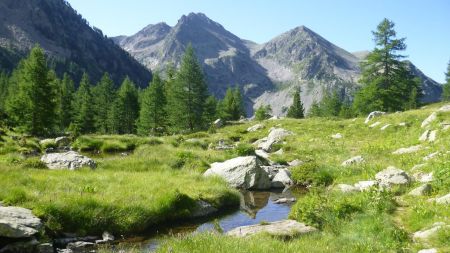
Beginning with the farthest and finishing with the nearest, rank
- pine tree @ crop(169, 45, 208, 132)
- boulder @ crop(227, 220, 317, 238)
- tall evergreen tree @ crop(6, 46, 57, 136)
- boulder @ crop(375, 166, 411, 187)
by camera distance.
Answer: pine tree @ crop(169, 45, 208, 132) → tall evergreen tree @ crop(6, 46, 57, 136) → boulder @ crop(375, 166, 411, 187) → boulder @ crop(227, 220, 317, 238)

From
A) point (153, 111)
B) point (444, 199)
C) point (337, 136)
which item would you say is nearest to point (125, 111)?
point (153, 111)

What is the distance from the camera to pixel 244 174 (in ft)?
68.1

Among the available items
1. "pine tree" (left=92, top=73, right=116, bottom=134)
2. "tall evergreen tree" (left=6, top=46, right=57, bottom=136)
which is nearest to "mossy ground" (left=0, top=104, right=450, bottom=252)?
"tall evergreen tree" (left=6, top=46, right=57, bottom=136)

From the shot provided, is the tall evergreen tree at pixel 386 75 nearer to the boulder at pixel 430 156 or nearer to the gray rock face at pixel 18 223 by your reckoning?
the boulder at pixel 430 156

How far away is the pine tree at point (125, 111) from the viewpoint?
256 ft

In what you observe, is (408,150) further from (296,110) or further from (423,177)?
(296,110)

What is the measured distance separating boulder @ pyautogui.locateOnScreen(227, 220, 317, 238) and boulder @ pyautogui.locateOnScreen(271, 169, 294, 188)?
8.36 meters

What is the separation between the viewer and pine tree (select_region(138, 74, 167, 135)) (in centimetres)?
6975

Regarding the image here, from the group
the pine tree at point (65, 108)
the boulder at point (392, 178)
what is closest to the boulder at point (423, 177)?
the boulder at point (392, 178)

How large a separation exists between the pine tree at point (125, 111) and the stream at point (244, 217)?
60.4m

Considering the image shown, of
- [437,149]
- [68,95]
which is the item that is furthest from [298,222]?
[68,95]

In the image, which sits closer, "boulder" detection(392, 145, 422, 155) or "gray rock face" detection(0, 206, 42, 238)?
"gray rock face" detection(0, 206, 42, 238)

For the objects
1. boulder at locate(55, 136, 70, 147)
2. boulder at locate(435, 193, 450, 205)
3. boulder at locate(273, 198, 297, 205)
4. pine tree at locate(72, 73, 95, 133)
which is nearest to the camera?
boulder at locate(435, 193, 450, 205)

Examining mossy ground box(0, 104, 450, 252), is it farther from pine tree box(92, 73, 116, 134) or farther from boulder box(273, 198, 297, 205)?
pine tree box(92, 73, 116, 134)
